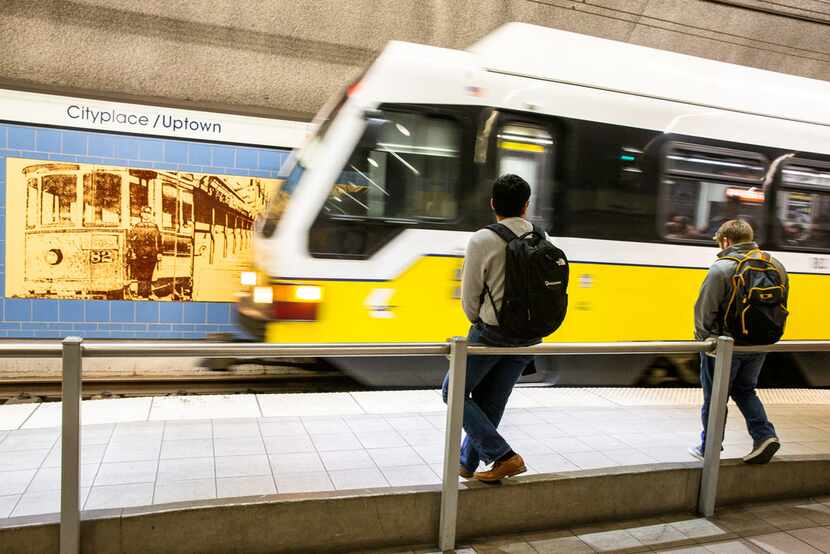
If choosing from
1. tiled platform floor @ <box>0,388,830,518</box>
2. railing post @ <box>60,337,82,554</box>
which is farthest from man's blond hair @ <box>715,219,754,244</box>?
railing post @ <box>60,337,82,554</box>

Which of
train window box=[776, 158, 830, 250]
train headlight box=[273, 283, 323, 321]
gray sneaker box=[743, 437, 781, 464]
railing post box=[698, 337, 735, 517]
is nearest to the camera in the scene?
railing post box=[698, 337, 735, 517]

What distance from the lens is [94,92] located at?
8445mm

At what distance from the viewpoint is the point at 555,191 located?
6.15 metres

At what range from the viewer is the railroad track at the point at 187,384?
19.3ft

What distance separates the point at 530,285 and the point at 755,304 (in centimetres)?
153

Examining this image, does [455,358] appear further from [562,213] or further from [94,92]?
[94,92]

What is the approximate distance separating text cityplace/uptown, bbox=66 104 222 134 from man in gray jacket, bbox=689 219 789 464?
684 centimetres

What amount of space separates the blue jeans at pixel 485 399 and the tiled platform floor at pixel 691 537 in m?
0.44

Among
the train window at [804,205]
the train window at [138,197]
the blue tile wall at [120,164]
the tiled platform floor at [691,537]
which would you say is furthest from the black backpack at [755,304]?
the train window at [138,197]

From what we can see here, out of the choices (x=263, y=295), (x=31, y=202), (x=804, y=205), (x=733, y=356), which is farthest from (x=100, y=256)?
(x=804, y=205)

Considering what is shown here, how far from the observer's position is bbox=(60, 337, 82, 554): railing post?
2.65m

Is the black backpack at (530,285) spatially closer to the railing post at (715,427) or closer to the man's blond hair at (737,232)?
the railing post at (715,427)

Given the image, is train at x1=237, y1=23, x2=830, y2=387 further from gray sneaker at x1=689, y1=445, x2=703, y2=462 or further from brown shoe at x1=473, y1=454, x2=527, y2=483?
brown shoe at x1=473, y1=454, x2=527, y2=483

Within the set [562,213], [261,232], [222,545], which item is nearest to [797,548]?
[222,545]
